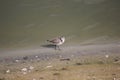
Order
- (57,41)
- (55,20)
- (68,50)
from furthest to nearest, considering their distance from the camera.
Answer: (55,20) → (57,41) → (68,50)

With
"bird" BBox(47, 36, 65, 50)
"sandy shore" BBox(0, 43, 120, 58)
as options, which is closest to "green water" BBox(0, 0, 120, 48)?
"sandy shore" BBox(0, 43, 120, 58)

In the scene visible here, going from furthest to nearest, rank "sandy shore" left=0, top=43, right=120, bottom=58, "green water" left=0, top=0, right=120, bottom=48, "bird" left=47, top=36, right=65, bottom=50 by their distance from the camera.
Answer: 1. "green water" left=0, top=0, right=120, bottom=48
2. "bird" left=47, top=36, right=65, bottom=50
3. "sandy shore" left=0, top=43, right=120, bottom=58

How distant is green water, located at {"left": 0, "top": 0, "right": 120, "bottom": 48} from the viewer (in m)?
19.2

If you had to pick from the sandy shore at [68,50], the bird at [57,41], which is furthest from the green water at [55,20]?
the bird at [57,41]

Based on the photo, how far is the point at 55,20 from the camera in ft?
69.6

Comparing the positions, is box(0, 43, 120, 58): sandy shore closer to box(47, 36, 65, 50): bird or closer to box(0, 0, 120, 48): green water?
box(47, 36, 65, 50): bird

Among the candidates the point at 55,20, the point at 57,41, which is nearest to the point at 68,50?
the point at 57,41

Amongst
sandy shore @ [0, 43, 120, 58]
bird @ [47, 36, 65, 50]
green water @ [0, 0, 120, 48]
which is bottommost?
sandy shore @ [0, 43, 120, 58]

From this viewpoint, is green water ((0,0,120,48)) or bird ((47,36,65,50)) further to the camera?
green water ((0,0,120,48))

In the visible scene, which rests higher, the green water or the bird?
the green water

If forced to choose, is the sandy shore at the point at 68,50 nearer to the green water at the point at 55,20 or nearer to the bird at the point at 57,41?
the bird at the point at 57,41

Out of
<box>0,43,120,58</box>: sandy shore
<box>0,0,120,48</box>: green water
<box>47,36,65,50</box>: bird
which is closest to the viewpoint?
<box>0,43,120,58</box>: sandy shore

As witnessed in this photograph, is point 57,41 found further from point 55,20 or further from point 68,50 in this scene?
point 55,20

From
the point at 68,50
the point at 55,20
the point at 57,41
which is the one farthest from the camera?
the point at 55,20
